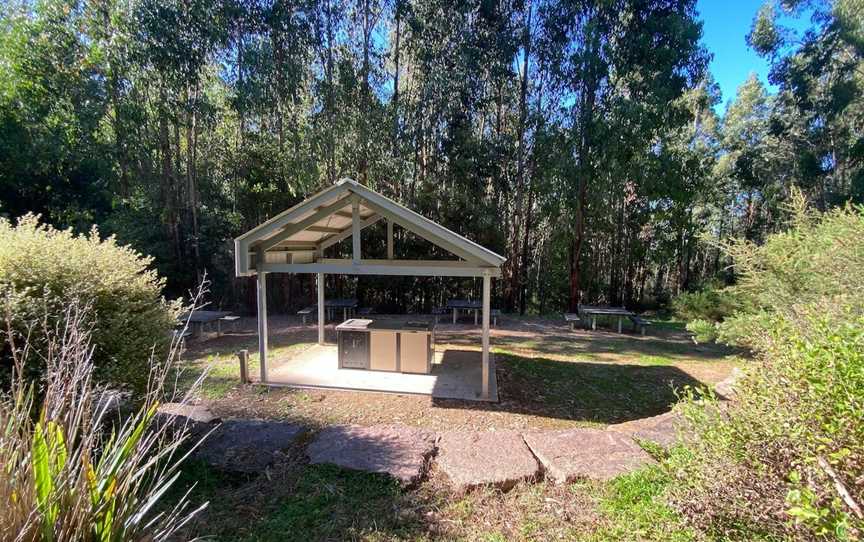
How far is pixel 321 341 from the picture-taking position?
7852 millimetres

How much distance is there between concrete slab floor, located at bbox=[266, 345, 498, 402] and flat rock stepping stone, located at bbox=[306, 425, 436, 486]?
1.51 metres

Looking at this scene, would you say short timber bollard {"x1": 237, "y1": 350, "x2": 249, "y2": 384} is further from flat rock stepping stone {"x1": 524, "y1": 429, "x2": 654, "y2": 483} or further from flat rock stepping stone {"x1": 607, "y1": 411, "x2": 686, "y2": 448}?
flat rock stepping stone {"x1": 607, "y1": 411, "x2": 686, "y2": 448}

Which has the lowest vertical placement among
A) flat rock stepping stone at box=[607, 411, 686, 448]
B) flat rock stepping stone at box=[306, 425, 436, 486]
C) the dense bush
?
flat rock stepping stone at box=[306, 425, 436, 486]

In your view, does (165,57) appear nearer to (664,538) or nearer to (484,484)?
(484,484)

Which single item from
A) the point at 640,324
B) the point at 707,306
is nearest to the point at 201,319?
the point at 640,324

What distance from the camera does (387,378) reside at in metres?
5.92

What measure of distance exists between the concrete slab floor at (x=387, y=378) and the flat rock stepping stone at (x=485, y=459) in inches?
62.2

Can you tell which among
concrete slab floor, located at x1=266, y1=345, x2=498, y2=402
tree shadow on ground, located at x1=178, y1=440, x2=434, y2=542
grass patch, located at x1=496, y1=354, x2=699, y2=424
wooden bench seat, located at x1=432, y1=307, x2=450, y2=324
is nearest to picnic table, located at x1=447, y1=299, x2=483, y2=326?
wooden bench seat, located at x1=432, y1=307, x2=450, y2=324

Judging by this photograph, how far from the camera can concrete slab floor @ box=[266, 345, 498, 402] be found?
5438mm

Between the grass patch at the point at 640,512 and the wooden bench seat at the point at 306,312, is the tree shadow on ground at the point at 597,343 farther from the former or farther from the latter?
the grass patch at the point at 640,512

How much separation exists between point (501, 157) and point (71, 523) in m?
12.2

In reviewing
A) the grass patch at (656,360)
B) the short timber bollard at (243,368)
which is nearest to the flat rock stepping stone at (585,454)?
the short timber bollard at (243,368)

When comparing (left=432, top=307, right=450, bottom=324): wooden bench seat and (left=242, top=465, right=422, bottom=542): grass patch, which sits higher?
(left=432, top=307, right=450, bottom=324): wooden bench seat

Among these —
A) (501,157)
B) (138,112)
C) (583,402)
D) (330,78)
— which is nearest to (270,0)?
(330,78)
